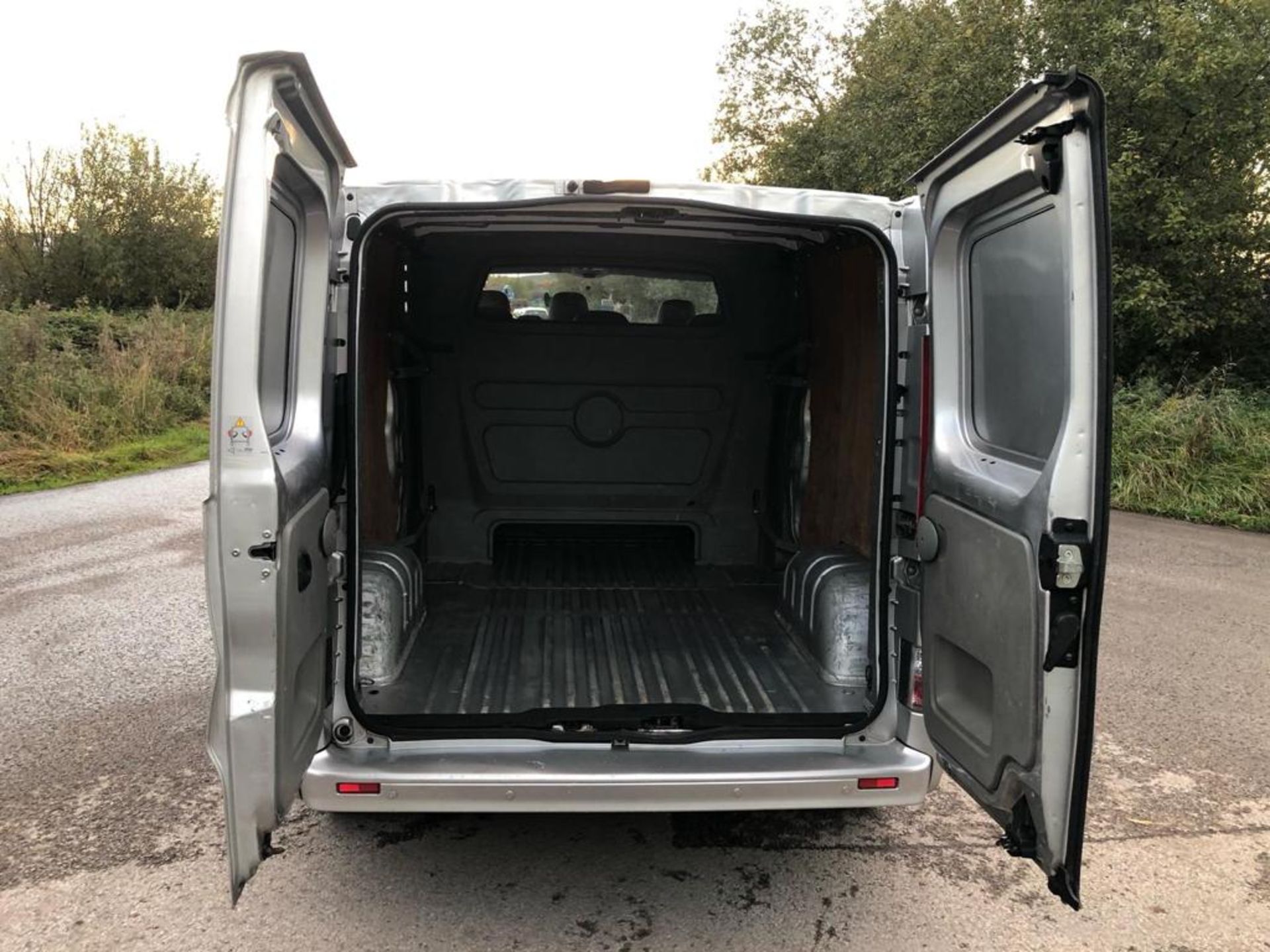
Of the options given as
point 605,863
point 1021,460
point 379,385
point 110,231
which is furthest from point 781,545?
point 110,231

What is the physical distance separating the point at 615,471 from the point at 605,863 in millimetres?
2378

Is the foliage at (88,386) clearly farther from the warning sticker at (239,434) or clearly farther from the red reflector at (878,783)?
the red reflector at (878,783)

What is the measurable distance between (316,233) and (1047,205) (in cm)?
186

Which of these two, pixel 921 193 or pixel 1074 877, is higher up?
pixel 921 193

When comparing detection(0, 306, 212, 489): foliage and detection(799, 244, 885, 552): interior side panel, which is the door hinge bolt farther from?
detection(0, 306, 212, 489): foliage

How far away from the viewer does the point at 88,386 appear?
12.9 m

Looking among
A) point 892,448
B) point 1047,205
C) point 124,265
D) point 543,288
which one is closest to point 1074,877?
point 892,448

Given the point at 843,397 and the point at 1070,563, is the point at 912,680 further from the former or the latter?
the point at 843,397

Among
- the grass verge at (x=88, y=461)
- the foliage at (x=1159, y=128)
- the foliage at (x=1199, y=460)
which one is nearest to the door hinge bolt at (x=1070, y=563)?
the foliage at (x=1199, y=460)

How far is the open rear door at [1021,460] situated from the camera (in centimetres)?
205

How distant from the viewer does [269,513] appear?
2.07 m

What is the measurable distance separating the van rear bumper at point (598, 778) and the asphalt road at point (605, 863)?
0.48 m

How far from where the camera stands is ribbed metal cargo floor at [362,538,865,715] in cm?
321

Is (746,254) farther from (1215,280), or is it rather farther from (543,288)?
(1215,280)
